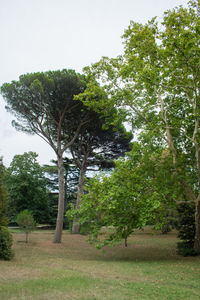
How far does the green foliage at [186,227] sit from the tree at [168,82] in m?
0.52

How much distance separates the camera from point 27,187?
31359mm

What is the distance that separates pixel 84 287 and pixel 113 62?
11.1 meters

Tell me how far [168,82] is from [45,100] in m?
10.6

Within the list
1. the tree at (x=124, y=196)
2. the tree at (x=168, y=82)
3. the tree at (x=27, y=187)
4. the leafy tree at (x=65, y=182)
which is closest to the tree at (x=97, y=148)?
the leafy tree at (x=65, y=182)

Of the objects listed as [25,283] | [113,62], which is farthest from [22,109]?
[25,283]

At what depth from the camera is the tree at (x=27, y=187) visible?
30503mm

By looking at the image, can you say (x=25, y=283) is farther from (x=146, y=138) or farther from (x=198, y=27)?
(x=198, y=27)

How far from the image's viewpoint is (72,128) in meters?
22.2

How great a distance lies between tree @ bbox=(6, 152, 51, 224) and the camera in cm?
3050

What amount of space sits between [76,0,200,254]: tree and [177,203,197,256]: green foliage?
0.52 m

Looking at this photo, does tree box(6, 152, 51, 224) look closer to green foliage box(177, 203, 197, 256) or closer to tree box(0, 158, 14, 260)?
tree box(0, 158, 14, 260)

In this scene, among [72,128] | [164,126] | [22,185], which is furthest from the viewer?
[22,185]

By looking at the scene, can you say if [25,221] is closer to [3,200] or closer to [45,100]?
[3,200]

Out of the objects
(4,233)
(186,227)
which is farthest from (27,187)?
(186,227)
